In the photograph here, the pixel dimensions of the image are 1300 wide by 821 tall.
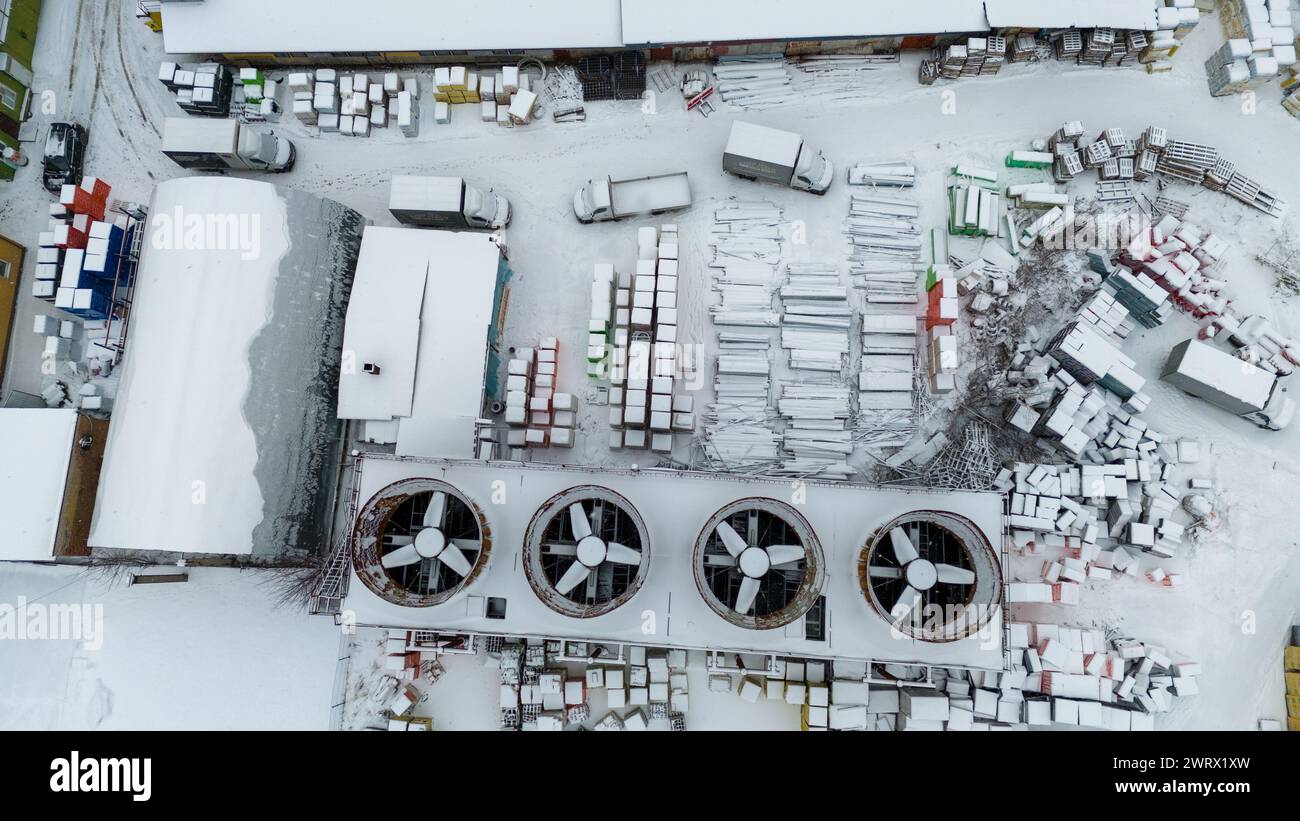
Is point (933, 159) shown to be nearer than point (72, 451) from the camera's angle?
No

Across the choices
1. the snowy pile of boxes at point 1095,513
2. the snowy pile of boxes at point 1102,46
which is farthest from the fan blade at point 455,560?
the snowy pile of boxes at point 1102,46

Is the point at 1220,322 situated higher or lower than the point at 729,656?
higher

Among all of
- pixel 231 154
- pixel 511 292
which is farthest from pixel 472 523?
pixel 231 154

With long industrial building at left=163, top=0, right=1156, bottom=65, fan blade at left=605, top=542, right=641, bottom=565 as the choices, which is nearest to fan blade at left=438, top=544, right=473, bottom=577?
fan blade at left=605, top=542, right=641, bottom=565

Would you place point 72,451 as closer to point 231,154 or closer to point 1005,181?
point 231,154

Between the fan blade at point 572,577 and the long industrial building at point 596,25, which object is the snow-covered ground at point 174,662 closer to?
the fan blade at point 572,577

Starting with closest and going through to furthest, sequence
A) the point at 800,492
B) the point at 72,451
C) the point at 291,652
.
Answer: the point at 800,492
the point at 72,451
the point at 291,652
